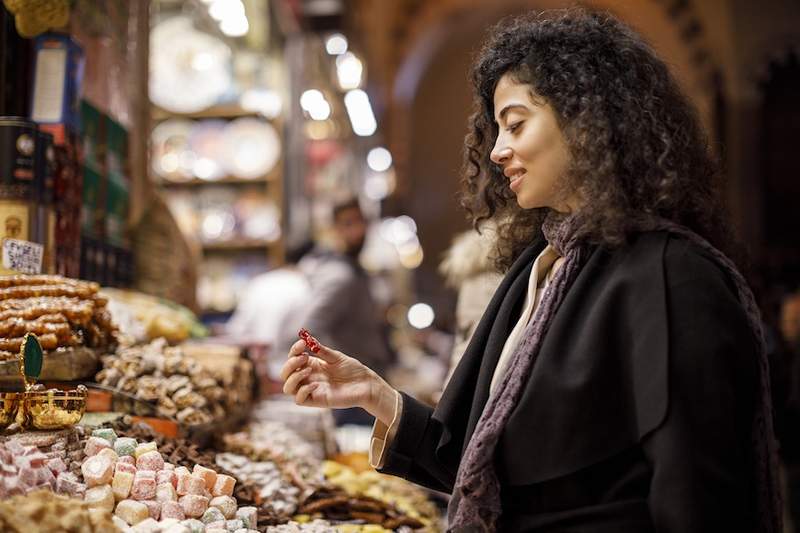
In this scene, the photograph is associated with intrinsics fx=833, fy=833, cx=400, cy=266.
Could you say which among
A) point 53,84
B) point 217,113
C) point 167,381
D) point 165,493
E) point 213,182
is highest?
point 217,113

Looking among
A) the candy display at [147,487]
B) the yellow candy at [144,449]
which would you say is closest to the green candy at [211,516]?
the candy display at [147,487]

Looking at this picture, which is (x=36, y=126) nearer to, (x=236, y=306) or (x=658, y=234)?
(x=658, y=234)

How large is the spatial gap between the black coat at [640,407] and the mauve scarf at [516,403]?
0.8 inches

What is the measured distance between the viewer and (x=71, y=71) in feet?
8.71

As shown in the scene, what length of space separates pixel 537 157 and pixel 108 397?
130 centimetres

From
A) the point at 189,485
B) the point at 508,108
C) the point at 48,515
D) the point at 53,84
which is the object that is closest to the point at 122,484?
the point at 189,485

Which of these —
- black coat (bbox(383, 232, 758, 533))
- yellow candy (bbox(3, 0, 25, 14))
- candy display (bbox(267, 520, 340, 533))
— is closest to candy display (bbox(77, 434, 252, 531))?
candy display (bbox(267, 520, 340, 533))

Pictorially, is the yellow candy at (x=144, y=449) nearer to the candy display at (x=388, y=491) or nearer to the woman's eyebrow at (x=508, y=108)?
Answer: the candy display at (x=388, y=491)

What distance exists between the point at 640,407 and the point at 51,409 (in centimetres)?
121

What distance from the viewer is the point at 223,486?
74.8 inches

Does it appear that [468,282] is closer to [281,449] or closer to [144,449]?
[281,449]

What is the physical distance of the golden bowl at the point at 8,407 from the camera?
1.72m

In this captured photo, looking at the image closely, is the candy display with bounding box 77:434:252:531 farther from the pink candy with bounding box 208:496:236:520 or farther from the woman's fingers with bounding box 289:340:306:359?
the woman's fingers with bounding box 289:340:306:359

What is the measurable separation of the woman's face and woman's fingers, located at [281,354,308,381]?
1.89 ft
